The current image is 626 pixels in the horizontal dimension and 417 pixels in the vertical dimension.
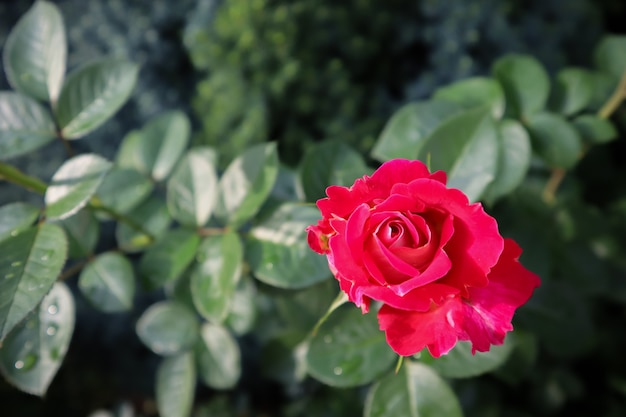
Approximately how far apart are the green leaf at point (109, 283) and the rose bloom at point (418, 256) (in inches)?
16.7

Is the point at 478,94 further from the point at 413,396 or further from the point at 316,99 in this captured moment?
the point at 316,99

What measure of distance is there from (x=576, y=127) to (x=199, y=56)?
3.13 feet

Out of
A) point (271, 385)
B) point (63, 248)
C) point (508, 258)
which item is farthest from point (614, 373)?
point (63, 248)

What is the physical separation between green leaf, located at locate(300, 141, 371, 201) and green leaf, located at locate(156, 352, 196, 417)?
0.42m

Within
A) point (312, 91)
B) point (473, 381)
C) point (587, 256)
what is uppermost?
point (312, 91)

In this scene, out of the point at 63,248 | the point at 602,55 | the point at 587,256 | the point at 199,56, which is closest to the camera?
the point at 63,248

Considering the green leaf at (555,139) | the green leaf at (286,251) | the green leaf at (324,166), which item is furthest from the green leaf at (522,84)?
the green leaf at (286,251)

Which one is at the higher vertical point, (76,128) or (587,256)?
(76,128)

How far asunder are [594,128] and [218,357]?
27.8 inches

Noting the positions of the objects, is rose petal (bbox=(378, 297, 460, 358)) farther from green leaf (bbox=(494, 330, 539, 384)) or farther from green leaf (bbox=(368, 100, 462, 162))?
green leaf (bbox=(494, 330, 539, 384))

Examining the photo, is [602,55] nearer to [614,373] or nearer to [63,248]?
[614,373]

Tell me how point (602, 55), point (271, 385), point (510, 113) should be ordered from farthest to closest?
1. point (271, 385)
2. point (602, 55)
3. point (510, 113)

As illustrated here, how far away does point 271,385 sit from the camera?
172cm

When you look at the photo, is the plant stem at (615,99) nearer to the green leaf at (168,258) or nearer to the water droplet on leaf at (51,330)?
the green leaf at (168,258)
